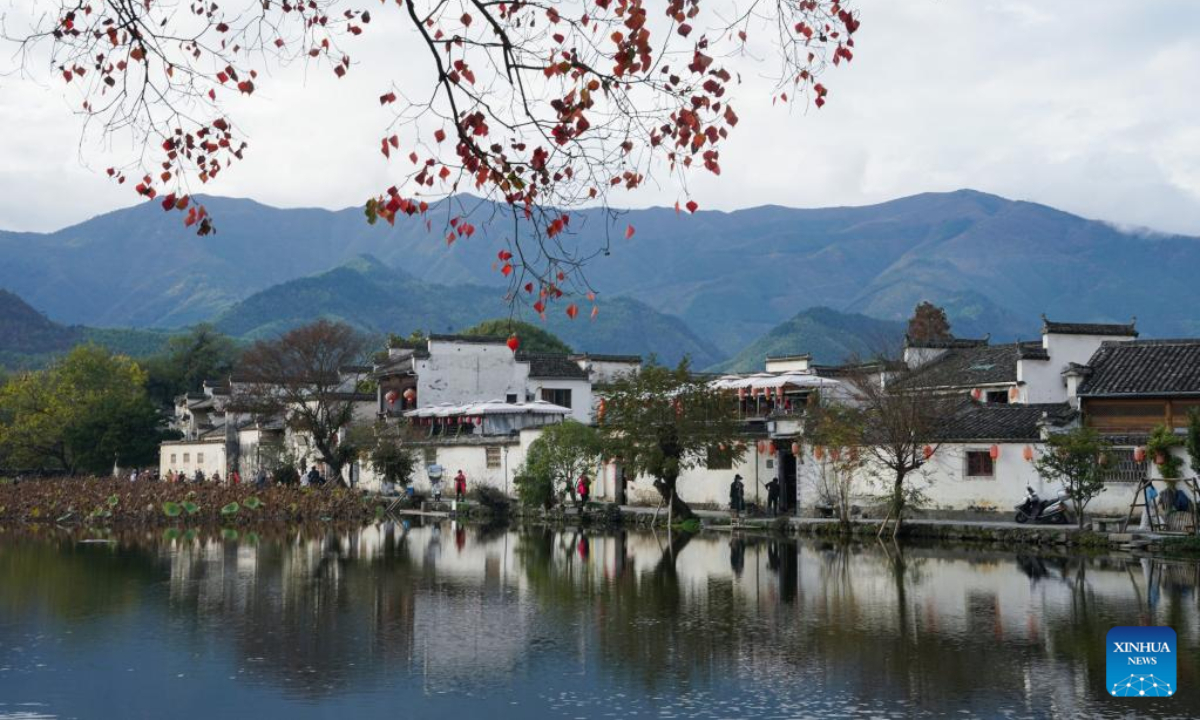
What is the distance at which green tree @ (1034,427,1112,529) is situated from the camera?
29.2m

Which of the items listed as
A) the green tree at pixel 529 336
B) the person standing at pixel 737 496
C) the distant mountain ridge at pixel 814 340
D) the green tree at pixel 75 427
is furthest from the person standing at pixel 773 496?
the distant mountain ridge at pixel 814 340

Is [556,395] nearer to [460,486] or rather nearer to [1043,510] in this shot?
[460,486]

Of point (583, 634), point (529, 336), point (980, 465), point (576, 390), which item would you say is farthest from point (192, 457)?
point (583, 634)

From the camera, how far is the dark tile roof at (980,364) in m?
42.6

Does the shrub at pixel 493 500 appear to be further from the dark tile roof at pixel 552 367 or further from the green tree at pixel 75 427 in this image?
the green tree at pixel 75 427

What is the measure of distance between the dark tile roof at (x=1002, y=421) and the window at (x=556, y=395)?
26.4 m

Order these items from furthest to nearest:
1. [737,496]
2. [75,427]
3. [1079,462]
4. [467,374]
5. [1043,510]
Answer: [75,427] → [467,374] → [737,496] → [1043,510] → [1079,462]

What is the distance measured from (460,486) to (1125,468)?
25.1 m

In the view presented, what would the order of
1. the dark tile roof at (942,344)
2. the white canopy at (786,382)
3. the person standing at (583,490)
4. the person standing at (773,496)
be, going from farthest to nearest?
the dark tile roof at (942,344), the white canopy at (786,382), the person standing at (583,490), the person standing at (773,496)

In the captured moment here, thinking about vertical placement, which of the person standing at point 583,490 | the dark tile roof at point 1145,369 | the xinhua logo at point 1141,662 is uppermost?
the dark tile roof at point 1145,369

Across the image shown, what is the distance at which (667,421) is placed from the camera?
122ft

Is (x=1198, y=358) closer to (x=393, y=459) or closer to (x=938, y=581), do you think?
(x=938, y=581)

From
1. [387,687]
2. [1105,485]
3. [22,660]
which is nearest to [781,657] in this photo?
[387,687]

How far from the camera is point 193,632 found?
17453 mm
